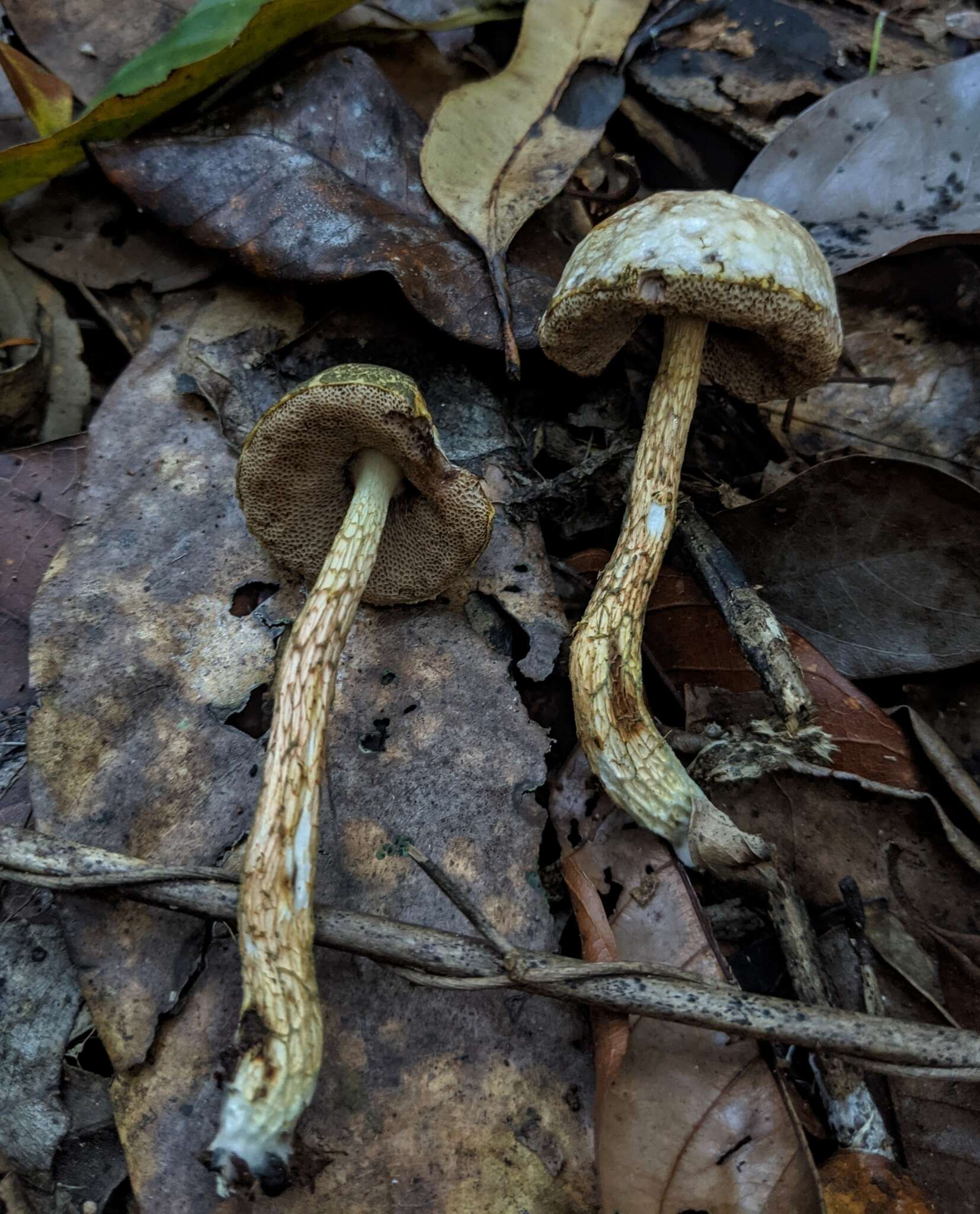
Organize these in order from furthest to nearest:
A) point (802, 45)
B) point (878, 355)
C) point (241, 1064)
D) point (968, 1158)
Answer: point (802, 45)
point (878, 355)
point (968, 1158)
point (241, 1064)

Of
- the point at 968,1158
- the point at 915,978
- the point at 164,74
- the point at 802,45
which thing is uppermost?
the point at 164,74

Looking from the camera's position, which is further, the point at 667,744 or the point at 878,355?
the point at 878,355

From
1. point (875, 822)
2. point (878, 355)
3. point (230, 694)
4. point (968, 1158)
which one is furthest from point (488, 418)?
point (968, 1158)

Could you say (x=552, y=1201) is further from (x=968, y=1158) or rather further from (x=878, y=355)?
(x=878, y=355)

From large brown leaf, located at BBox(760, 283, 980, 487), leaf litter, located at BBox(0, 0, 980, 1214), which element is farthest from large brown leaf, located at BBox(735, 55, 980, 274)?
large brown leaf, located at BBox(760, 283, 980, 487)

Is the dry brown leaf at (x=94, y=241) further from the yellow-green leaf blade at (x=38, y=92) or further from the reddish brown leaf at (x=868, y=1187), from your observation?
the reddish brown leaf at (x=868, y=1187)

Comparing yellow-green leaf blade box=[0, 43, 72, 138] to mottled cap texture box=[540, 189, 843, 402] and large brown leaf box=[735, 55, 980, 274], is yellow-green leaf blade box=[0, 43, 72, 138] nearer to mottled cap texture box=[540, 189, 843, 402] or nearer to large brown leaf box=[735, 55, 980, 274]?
mottled cap texture box=[540, 189, 843, 402]

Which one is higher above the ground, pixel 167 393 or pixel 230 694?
pixel 167 393

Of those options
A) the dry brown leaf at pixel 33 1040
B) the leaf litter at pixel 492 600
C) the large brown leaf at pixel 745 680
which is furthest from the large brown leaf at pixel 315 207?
the dry brown leaf at pixel 33 1040
